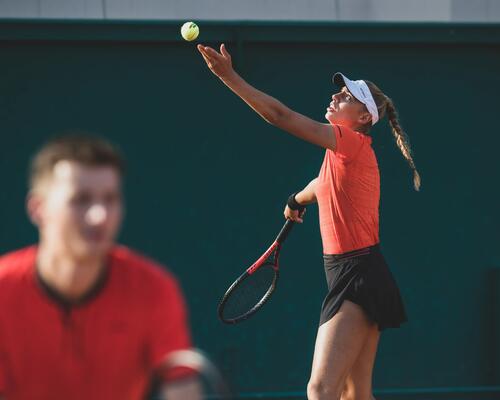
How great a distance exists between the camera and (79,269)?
8.43ft

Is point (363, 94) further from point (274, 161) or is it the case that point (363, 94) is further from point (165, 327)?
point (165, 327)

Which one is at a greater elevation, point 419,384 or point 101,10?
point 101,10

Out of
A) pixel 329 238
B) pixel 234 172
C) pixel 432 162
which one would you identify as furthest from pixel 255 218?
pixel 329 238

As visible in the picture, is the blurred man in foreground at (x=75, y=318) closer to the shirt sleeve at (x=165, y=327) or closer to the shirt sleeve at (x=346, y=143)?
the shirt sleeve at (x=165, y=327)

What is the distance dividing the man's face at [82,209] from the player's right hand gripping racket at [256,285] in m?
3.05

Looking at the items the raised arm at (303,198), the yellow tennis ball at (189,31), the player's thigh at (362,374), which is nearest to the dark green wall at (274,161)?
the yellow tennis ball at (189,31)

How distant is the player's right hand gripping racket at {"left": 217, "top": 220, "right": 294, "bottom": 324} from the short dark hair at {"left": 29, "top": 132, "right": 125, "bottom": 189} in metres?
2.99

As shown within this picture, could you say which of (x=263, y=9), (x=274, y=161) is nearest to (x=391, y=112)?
(x=274, y=161)

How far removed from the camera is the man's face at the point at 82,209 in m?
2.45

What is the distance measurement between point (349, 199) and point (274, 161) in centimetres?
→ 213

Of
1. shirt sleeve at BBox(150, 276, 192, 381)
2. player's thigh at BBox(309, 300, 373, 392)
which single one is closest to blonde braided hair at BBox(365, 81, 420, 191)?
player's thigh at BBox(309, 300, 373, 392)

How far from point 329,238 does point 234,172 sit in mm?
2090

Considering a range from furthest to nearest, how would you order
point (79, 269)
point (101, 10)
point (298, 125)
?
point (101, 10) < point (298, 125) < point (79, 269)

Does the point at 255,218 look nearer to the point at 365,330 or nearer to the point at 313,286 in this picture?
the point at 313,286
